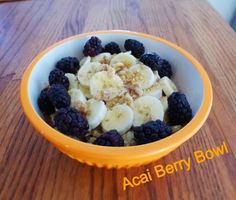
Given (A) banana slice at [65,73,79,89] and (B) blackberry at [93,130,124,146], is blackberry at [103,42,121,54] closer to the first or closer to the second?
(A) banana slice at [65,73,79,89]

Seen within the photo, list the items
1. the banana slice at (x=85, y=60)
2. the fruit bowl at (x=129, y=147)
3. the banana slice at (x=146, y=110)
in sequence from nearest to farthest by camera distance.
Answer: the fruit bowl at (x=129, y=147)
the banana slice at (x=146, y=110)
the banana slice at (x=85, y=60)

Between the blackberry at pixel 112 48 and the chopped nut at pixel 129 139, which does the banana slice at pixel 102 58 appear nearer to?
the blackberry at pixel 112 48

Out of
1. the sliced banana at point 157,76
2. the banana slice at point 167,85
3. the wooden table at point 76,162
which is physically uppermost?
the banana slice at point 167,85

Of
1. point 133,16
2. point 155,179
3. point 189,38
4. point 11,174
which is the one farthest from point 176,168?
point 133,16

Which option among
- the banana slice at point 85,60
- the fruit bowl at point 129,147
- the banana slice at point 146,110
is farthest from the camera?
the banana slice at point 85,60

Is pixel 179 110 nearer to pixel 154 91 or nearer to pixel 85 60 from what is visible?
pixel 154 91

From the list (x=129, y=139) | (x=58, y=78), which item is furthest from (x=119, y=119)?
(x=58, y=78)

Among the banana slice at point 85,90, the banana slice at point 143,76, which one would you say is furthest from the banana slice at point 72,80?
the banana slice at point 143,76
